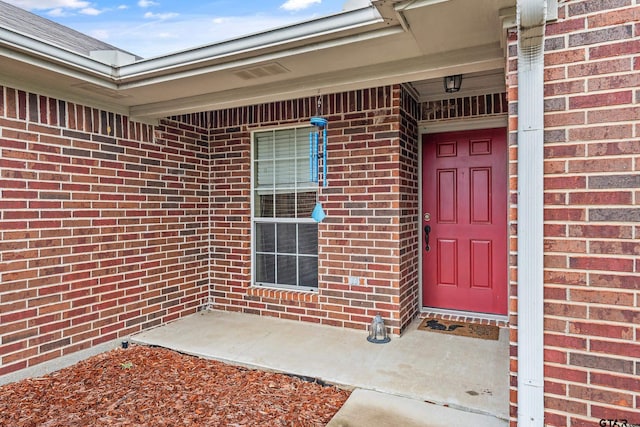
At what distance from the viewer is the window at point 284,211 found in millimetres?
4055

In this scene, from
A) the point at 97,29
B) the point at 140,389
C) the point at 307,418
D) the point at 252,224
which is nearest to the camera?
the point at 307,418

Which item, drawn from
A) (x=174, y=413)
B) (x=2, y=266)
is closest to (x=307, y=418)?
(x=174, y=413)

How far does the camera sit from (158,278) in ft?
12.9

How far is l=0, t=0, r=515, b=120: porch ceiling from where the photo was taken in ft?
6.81

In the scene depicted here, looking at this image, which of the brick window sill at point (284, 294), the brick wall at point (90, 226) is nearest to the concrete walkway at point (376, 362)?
the brick window sill at point (284, 294)

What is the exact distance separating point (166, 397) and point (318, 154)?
2398mm

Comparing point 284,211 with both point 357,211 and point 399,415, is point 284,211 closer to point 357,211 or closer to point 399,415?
point 357,211

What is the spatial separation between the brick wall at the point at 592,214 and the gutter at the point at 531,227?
0.04 m

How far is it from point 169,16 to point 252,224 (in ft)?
8.94

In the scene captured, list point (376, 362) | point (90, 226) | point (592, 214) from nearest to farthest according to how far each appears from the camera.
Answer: point (592, 214), point (376, 362), point (90, 226)

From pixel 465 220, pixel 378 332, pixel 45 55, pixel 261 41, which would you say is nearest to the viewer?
pixel 261 41

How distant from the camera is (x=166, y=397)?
8.50ft

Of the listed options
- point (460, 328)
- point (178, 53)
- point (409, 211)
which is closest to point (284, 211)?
point (409, 211)

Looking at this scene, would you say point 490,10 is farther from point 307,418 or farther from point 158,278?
point 158,278
